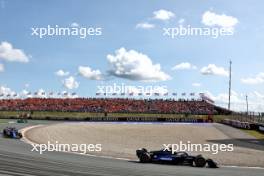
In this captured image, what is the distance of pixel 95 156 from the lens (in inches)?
973

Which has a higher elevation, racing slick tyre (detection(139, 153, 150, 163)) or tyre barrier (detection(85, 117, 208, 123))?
tyre barrier (detection(85, 117, 208, 123))

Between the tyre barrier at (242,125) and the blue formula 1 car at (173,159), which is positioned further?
the tyre barrier at (242,125)

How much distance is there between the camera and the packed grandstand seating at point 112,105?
3059 inches

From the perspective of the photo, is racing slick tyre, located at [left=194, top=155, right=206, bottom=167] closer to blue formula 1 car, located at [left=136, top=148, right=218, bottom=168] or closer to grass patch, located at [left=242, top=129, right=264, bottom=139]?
blue formula 1 car, located at [left=136, top=148, right=218, bottom=168]

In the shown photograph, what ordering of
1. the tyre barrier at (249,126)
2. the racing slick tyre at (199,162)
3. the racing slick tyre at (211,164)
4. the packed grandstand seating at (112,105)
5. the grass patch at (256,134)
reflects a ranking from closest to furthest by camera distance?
the racing slick tyre at (211,164) → the racing slick tyre at (199,162) → the grass patch at (256,134) → the tyre barrier at (249,126) → the packed grandstand seating at (112,105)

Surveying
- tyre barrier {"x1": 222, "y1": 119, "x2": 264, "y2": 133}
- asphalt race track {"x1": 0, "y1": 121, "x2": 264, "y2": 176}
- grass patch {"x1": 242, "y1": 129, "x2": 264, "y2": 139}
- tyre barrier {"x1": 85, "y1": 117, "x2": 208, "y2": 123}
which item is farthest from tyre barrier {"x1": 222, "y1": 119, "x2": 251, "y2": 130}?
asphalt race track {"x1": 0, "y1": 121, "x2": 264, "y2": 176}

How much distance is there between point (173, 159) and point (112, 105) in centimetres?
6070

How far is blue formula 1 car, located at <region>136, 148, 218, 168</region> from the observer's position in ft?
69.7

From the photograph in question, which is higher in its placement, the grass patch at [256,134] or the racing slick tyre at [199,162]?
the grass patch at [256,134]

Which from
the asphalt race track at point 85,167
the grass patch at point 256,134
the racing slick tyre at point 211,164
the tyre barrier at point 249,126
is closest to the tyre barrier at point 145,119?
the tyre barrier at point 249,126

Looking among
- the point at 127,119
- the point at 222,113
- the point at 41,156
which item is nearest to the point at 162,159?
the point at 41,156

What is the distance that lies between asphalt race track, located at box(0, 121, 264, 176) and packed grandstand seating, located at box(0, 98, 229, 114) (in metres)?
53.6

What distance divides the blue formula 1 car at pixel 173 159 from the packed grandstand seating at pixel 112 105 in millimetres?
52967

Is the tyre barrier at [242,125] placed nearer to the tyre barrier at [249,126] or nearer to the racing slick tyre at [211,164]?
the tyre barrier at [249,126]
